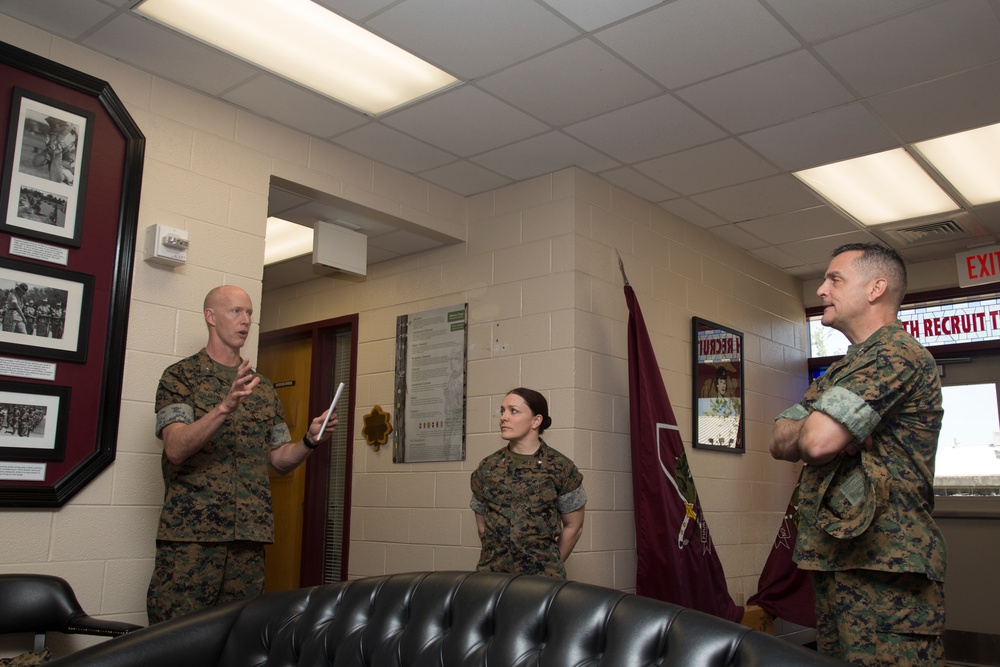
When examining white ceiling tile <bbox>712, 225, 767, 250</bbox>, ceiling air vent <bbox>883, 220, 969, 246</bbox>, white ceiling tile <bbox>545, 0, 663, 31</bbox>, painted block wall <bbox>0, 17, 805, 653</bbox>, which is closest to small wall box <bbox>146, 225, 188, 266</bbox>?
painted block wall <bbox>0, 17, 805, 653</bbox>

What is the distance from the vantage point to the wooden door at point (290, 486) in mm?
6035

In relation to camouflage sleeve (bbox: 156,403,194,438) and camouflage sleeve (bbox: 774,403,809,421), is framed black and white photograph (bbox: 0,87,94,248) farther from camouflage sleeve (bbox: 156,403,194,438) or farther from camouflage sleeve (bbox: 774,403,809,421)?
camouflage sleeve (bbox: 774,403,809,421)

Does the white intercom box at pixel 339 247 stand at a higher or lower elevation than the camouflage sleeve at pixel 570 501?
higher

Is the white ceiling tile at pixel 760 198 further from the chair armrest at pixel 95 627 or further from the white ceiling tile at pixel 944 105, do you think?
the chair armrest at pixel 95 627

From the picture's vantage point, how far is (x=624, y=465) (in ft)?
15.3

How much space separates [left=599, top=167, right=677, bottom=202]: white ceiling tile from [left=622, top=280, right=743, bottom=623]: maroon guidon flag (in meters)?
0.66

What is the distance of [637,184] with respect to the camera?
4957 mm

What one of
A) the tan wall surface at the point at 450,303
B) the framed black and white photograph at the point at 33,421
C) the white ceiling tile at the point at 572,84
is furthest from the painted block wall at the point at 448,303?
the white ceiling tile at the point at 572,84

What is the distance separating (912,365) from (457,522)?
3056 millimetres

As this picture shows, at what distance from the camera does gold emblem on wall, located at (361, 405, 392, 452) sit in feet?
17.5

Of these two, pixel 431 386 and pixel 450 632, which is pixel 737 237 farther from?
pixel 450 632

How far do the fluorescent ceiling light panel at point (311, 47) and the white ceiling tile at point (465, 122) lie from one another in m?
0.09

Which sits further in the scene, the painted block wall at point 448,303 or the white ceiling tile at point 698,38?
the painted block wall at point 448,303

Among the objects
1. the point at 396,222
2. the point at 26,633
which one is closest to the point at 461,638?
the point at 26,633
